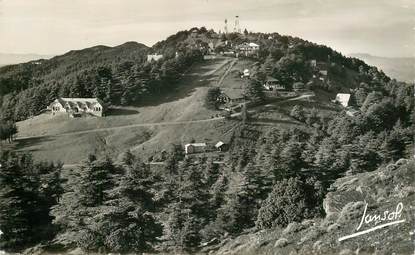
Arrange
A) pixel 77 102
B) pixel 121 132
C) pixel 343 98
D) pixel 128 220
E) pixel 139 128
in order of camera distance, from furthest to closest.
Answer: pixel 343 98 < pixel 139 128 < pixel 121 132 < pixel 77 102 < pixel 128 220

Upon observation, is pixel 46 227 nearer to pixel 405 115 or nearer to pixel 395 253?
pixel 395 253

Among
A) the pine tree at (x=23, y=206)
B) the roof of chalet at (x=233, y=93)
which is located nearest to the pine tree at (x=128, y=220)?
the pine tree at (x=23, y=206)

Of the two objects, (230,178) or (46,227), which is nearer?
(46,227)

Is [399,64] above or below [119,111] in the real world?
above

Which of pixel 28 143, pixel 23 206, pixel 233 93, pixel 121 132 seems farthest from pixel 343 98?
pixel 23 206

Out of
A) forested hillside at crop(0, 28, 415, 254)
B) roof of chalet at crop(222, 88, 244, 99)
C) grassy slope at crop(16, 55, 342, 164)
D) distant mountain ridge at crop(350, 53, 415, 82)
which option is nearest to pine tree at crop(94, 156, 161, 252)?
forested hillside at crop(0, 28, 415, 254)

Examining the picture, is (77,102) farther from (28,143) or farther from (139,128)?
(139,128)

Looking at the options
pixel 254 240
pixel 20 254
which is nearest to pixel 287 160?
pixel 254 240

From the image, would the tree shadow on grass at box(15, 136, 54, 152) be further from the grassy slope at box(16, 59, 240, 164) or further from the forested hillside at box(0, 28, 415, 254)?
the forested hillside at box(0, 28, 415, 254)
